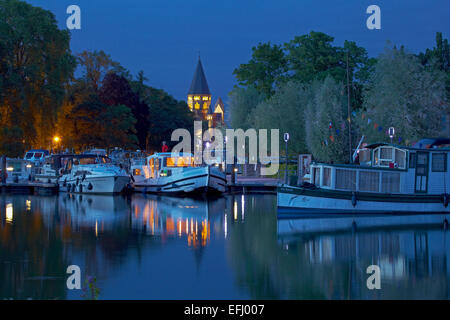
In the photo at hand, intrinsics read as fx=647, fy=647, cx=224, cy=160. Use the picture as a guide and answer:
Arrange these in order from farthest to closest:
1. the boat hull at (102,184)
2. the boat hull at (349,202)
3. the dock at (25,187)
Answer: the dock at (25,187)
the boat hull at (102,184)
the boat hull at (349,202)

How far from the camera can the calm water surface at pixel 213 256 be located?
49.0 ft

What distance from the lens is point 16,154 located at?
173ft

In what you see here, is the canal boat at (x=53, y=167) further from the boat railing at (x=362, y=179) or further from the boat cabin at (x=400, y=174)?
the boat cabin at (x=400, y=174)

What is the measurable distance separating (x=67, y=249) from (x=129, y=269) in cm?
409

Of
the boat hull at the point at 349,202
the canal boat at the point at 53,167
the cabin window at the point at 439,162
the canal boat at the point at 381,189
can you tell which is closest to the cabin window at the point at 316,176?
the canal boat at the point at 381,189

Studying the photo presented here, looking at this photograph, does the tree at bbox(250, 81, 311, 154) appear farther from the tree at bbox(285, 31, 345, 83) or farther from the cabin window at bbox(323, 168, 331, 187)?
the cabin window at bbox(323, 168, 331, 187)

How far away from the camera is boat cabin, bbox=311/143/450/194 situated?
92.2 feet

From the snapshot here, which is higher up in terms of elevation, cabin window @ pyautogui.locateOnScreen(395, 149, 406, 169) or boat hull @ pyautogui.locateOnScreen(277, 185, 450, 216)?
cabin window @ pyautogui.locateOnScreen(395, 149, 406, 169)

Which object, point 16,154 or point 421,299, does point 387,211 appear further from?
point 16,154

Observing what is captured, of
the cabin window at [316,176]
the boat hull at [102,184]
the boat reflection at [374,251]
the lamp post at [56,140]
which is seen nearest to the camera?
the boat reflection at [374,251]

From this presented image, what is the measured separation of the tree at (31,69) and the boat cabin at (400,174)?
31.9m

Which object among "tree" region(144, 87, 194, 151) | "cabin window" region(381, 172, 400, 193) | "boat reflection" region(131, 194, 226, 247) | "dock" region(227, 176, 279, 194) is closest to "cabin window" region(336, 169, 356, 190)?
"cabin window" region(381, 172, 400, 193)

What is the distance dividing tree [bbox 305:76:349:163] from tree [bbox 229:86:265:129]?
13961 millimetres

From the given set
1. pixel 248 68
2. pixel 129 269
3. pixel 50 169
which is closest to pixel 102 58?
pixel 248 68
